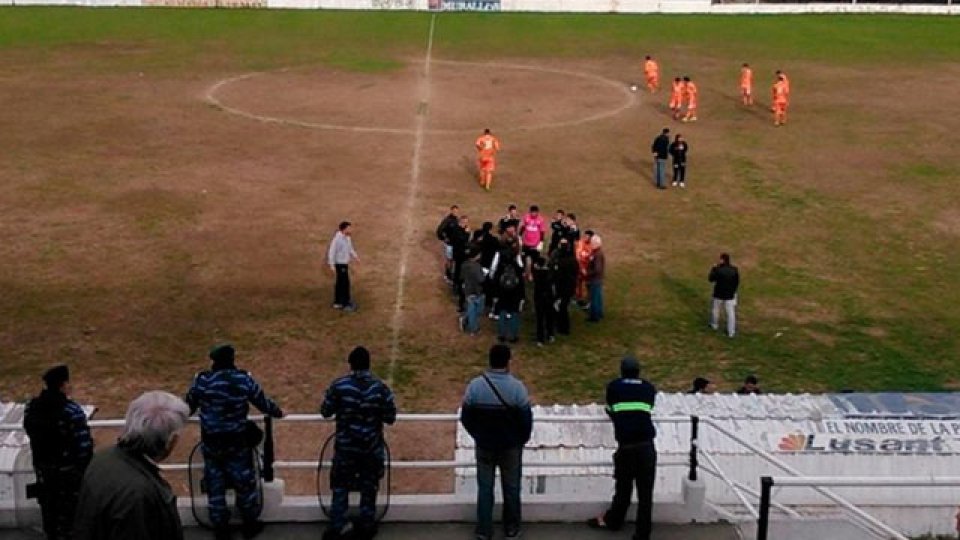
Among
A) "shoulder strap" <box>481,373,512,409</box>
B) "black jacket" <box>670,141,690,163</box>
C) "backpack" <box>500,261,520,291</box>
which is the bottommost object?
"backpack" <box>500,261,520,291</box>

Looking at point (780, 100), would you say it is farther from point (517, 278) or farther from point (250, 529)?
point (250, 529)

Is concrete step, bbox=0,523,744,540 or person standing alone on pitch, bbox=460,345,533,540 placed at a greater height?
person standing alone on pitch, bbox=460,345,533,540

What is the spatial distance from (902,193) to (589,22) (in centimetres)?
3531

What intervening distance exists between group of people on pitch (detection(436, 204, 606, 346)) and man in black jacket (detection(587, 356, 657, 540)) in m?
8.32

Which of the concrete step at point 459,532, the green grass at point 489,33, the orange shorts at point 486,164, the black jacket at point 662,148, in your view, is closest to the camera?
the concrete step at point 459,532

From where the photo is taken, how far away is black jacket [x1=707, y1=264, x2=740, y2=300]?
1809 cm

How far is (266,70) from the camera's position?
4422 cm

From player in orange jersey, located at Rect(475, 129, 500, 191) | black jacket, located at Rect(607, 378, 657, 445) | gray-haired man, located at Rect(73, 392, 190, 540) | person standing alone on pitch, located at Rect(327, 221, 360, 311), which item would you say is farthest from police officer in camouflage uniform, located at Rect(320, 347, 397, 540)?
player in orange jersey, located at Rect(475, 129, 500, 191)

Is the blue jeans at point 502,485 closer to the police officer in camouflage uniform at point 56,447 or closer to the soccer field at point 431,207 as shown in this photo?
the police officer in camouflage uniform at point 56,447

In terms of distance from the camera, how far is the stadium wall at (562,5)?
63.8 metres

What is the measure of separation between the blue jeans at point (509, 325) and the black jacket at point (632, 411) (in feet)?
28.3

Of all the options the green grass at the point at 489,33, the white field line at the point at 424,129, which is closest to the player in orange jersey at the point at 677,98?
the white field line at the point at 424,129

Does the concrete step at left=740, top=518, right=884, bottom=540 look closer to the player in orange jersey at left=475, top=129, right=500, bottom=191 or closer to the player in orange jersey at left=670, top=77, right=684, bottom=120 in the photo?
the player in orange jersey at left=475, top=129, right=500, bottom=191

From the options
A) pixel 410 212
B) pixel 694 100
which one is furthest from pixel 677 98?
pixel 410 212
